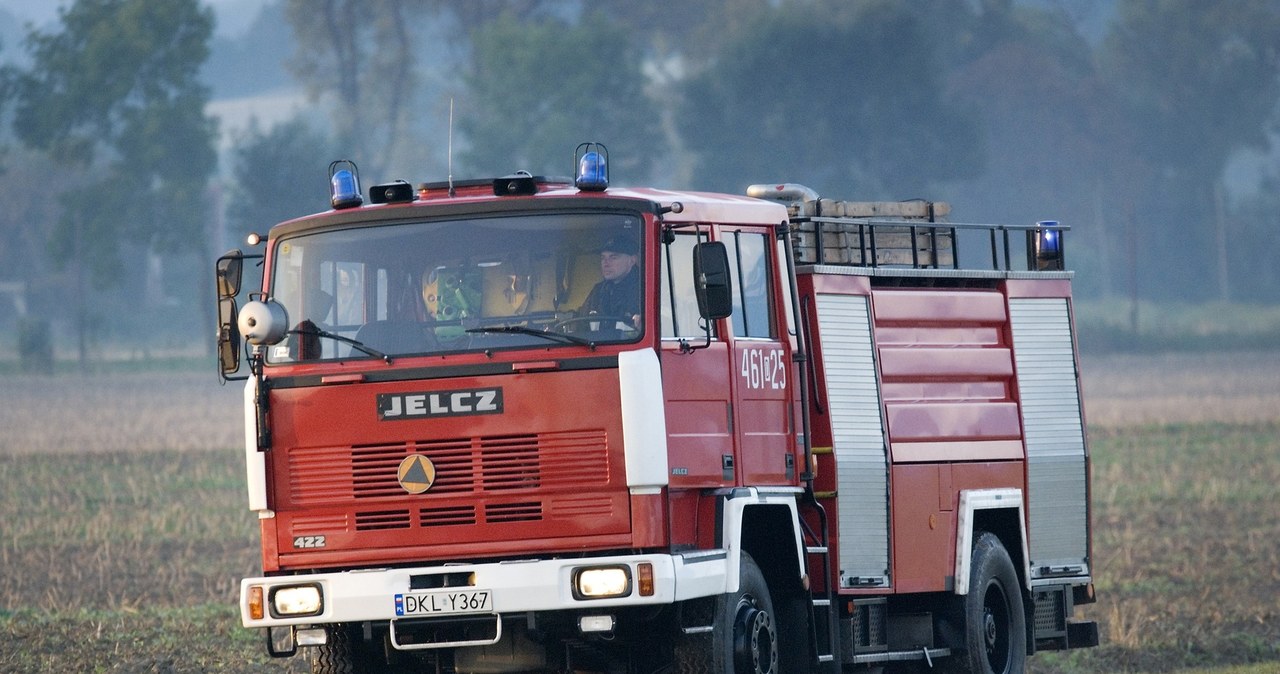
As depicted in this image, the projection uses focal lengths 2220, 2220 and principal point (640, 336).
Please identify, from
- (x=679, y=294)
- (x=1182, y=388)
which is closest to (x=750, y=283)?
(x=679, y=294)

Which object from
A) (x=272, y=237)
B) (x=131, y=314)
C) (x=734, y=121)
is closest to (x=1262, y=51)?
(x=734, y=121)

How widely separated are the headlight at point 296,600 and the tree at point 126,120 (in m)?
70.0

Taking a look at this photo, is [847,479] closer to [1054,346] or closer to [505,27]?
[1054,346]

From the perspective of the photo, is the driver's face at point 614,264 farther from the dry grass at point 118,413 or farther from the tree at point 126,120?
the tree at point 126,120

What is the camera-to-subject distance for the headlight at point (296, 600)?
10422 millimetres

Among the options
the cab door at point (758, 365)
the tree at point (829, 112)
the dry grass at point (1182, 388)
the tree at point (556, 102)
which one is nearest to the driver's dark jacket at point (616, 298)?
the cab door at point (758, 365)

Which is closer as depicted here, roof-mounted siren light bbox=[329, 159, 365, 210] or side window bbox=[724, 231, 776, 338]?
roof-mounted siren light bbox=[329, 159, 365, 210]

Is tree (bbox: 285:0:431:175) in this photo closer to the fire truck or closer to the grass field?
the grass field

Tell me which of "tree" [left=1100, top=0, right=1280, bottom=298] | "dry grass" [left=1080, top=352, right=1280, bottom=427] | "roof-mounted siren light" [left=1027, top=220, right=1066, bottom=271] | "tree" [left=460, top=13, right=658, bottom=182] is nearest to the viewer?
"roof-mounted siren light" [left=1027, top=220, right=1066, bottom=271]

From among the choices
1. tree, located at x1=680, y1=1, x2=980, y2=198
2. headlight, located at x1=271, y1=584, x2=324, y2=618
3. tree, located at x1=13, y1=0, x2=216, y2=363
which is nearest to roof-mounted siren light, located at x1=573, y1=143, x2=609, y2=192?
headlight, located at x1=271, y1=584, x2=324, y2=618

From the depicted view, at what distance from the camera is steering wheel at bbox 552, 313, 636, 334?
1045 centimetres

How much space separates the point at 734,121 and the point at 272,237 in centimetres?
8560

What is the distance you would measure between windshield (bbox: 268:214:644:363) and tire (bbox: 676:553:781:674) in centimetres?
149

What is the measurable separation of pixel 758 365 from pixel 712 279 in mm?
1215
